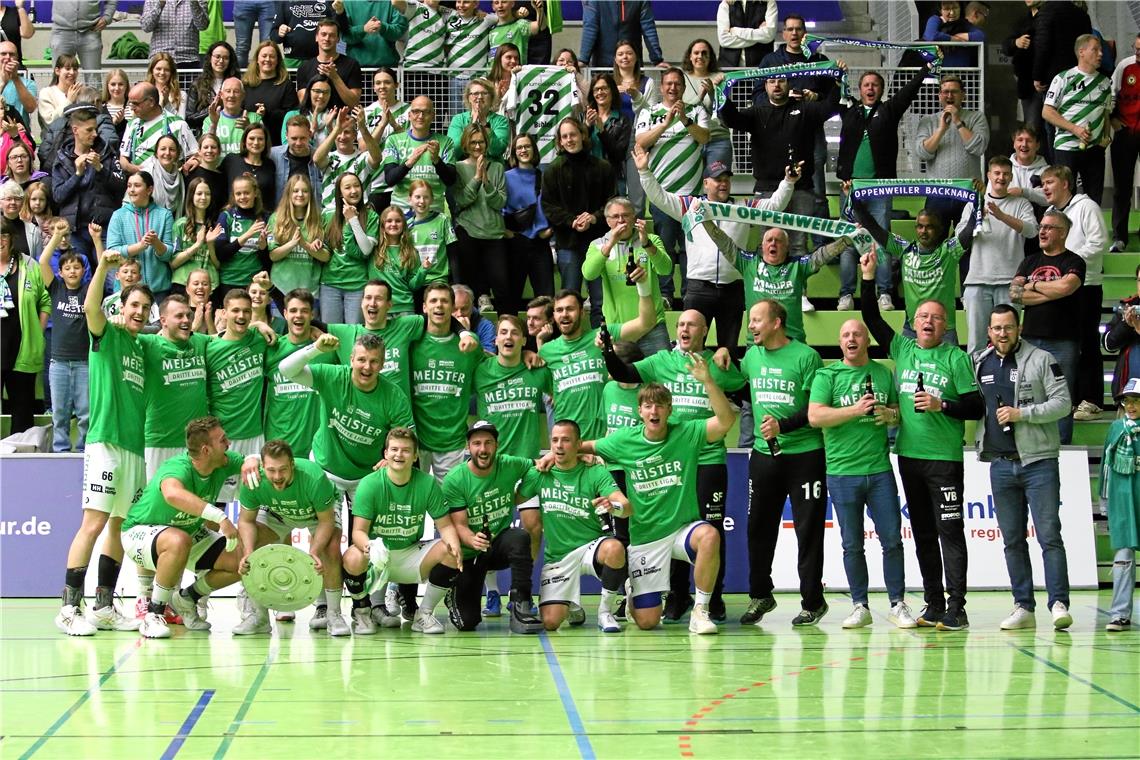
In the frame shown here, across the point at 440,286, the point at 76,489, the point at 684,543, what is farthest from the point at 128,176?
the point at 684,543

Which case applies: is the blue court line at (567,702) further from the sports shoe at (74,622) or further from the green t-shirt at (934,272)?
the green t-shirt at (934,272)

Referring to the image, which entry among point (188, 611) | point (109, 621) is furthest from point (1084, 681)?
point (109, 621)

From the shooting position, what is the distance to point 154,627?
10.2m

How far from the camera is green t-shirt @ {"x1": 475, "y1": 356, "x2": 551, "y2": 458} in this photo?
11.3 meters

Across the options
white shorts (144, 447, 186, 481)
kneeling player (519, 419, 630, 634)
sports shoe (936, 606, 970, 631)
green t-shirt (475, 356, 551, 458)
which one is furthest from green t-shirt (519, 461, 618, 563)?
white shorts (144, 447, 186, 481)

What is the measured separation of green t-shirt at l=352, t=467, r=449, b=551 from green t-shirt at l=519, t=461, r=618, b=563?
738mm

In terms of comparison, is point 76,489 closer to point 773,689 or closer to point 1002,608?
point 773,689

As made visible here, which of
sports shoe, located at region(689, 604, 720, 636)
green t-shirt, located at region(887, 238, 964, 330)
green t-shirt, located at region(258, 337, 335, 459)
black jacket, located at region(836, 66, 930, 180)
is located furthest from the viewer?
black jacket, located at region(836, 66, 930, 180)

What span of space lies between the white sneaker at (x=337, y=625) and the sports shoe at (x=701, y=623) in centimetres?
243

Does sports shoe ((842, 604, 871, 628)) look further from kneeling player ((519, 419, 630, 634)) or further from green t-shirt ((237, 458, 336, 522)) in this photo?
green t-shirt ((237, 458, 336, 522))

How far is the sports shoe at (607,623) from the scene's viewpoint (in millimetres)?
10477

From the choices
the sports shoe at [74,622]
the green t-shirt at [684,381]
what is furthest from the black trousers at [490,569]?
the sports shoe at [74,622]

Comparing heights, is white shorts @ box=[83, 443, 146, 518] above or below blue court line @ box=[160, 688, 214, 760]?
above

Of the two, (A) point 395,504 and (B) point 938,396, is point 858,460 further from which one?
(A) point 395,504
